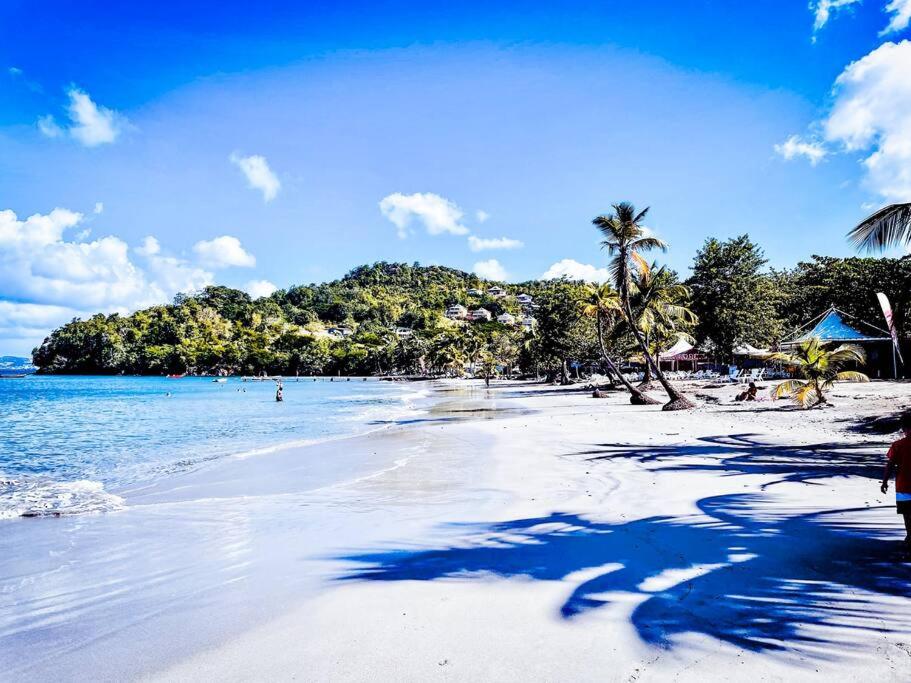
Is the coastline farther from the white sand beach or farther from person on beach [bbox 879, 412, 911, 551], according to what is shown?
person on beach [bbox 879, 412, 911, 551]

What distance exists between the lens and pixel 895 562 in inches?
177

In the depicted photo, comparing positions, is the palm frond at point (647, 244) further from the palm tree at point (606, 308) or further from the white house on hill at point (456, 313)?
the white house on hill at point (456, 313)

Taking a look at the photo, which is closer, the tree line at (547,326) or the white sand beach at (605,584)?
the white sand beach at (605,584)

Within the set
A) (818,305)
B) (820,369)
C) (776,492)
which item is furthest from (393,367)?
(776,492)

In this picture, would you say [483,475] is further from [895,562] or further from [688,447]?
[895,562]

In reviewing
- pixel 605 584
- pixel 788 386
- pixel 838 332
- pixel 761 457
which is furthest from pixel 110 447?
pixel 838 332

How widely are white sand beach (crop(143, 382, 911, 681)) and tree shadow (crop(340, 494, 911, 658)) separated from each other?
0.07 ft

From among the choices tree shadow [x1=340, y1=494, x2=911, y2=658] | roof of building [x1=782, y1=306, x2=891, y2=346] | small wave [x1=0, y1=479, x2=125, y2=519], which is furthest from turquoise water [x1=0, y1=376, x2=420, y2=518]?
roof of building [x1=782, y1=306, x2=891, y2=346]

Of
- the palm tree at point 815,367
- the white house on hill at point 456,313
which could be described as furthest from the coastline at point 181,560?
the white house on hill at point 456,313

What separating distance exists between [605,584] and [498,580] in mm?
929

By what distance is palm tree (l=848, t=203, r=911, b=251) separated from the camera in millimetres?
10102

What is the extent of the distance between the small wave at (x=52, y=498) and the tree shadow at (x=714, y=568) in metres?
5.68

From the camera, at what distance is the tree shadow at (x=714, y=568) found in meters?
3.57

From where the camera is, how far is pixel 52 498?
937cm
